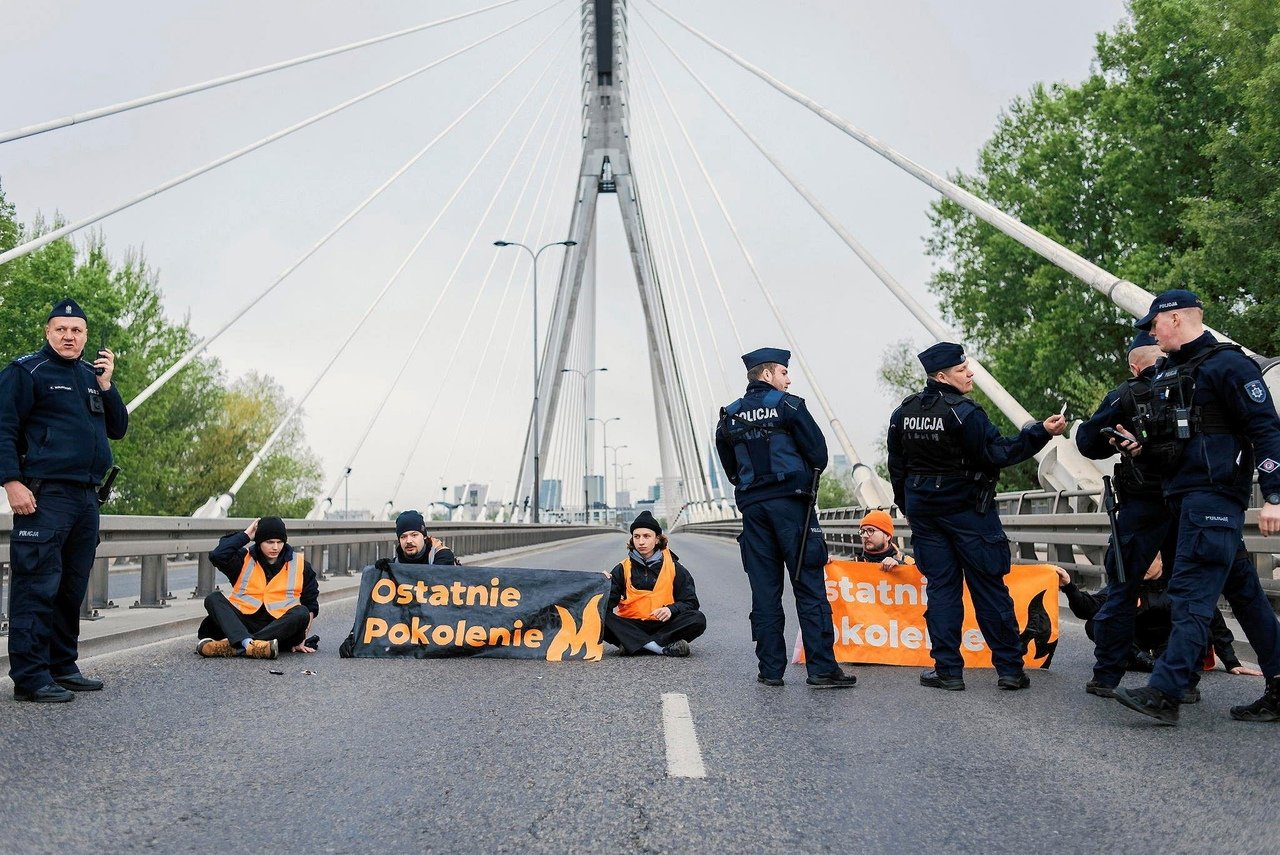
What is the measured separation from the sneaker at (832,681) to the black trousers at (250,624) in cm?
362

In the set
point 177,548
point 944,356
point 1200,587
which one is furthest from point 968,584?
point 177,548

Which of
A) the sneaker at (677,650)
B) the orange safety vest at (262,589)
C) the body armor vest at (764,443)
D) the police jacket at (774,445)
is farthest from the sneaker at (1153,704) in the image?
the orange safety vest at (262,589)

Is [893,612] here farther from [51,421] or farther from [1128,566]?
[51,421]

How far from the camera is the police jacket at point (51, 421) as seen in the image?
20.5 ft

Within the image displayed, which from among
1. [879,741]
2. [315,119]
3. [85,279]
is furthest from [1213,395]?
[85,279]

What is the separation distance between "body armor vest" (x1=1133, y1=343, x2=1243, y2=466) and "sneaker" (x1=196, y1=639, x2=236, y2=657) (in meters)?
5.85

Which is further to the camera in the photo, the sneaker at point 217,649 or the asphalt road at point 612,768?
the sneaker at point 217,649

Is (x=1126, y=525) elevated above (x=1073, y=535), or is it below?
above

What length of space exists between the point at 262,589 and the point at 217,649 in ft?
1.65

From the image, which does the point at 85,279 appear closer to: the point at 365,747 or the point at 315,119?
the point at 315,119

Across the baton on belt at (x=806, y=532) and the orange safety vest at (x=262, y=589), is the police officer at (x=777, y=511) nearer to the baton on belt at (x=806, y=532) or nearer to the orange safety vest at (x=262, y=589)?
the baton on belt at (x=806, y=532)

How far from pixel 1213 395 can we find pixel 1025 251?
3292 cm

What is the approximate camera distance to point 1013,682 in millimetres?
6734

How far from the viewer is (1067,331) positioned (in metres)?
34.5
